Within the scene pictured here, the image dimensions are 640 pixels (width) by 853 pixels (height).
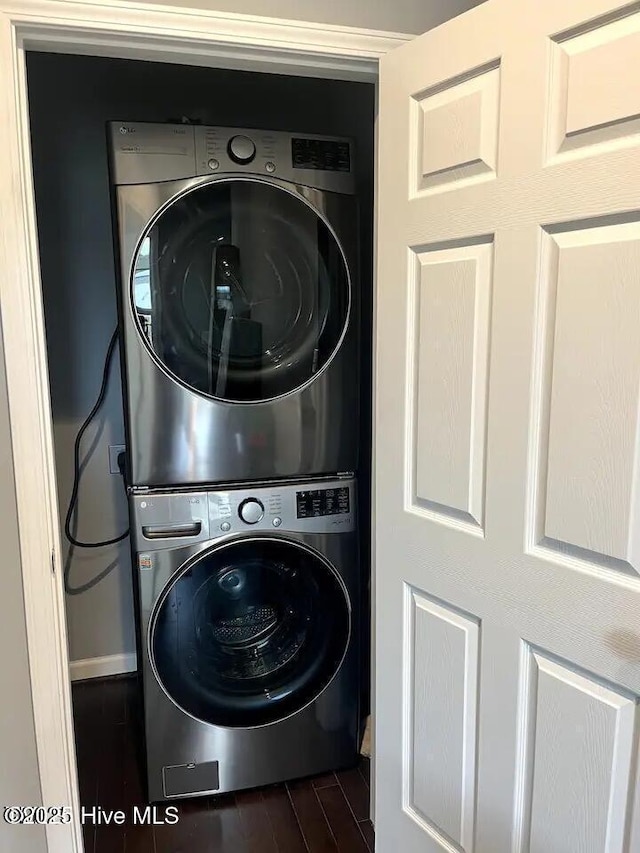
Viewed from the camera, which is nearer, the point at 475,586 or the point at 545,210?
the point at 545,210

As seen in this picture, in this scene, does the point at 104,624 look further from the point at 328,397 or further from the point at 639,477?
the point at 639,477

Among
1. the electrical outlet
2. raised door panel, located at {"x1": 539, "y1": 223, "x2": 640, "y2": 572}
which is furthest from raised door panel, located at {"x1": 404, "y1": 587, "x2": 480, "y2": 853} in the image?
the electrical outlet

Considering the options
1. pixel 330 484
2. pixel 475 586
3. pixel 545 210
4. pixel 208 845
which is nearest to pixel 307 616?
pixel 330 484

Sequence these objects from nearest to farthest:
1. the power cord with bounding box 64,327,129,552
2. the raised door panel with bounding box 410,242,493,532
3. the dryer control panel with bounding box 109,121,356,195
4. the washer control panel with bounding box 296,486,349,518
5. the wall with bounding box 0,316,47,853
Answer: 1. the raised door panel with bounding box 410,242,493,532
2. the wall with bounding box 0,316,47,853
3. the dryer control panel with bounding box 109,121,356,195
4. the washer control panel with bounding box 296,486,349,518
5. the power cord with bounding box 64,327,129,552

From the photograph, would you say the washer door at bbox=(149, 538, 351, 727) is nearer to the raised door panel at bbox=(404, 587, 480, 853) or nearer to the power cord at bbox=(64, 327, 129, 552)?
the raised door panel at bbox=(404, 587, 480, 853)

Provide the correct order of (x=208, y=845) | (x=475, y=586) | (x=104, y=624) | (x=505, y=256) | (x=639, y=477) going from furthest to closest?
(x=104, y=624) < (x=208, y=845) < (x=475, y=586) < (x=505, y=256) < (x=639, y=477)

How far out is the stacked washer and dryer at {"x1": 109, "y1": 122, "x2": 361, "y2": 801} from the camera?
1715 millimetres

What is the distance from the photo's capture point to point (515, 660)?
1.27 meters

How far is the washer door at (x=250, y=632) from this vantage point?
1.86 meters

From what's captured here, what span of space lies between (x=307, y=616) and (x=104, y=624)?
1008 millimetres

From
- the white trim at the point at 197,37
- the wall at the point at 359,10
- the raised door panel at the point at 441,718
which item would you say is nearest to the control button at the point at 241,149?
the white trim at the point at 197,37

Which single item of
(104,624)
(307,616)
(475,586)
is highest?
(475,586)

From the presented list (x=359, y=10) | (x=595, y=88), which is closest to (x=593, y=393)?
(x=595, y=88)

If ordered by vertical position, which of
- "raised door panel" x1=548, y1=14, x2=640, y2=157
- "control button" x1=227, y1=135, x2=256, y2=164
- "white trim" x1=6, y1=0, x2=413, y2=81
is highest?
"white trim" x1=6, y1=0, x2=413, y2=81
